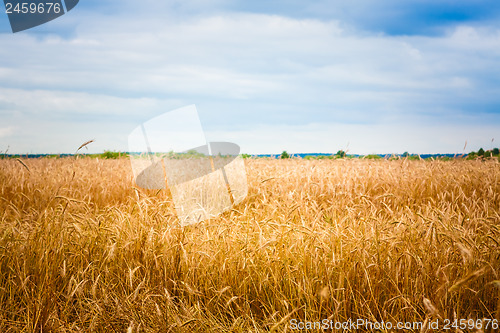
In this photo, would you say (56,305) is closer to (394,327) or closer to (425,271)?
(394,327)

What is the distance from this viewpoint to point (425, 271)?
2.34 metres

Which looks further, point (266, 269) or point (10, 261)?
point (10, 261)

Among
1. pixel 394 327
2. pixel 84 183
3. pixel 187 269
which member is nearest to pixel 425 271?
pixel 394 327

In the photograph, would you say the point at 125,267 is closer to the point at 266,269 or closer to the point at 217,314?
the point at 217,314

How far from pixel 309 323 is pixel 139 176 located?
5.10 metres

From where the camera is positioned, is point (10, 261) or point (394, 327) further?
point (10, 261)

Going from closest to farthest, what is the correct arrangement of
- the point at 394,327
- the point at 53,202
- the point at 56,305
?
the point at 394,327 → the point at 56,305 → the point at 53,202

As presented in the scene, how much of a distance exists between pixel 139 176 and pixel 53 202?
5.39ft

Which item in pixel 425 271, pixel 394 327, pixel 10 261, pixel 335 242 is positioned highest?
pixel 10 261

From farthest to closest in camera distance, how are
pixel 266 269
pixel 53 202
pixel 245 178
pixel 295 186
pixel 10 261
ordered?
pixel 245 178, pixel 295 186, pixel 53 202, pixel 10 261, pixel 266 269

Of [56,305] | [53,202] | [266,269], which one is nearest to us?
[56,305]

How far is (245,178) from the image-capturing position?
6340 mm

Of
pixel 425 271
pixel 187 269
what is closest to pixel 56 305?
pixel 187 269

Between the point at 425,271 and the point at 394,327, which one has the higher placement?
the point at 425,271
